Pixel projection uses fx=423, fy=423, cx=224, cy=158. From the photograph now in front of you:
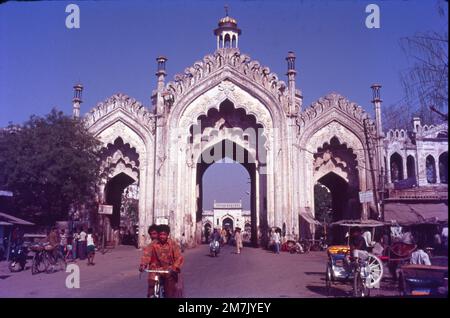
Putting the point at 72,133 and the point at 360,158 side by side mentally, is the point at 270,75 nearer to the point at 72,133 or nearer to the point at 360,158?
the point at 360,158

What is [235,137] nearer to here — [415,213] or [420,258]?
[415,213]

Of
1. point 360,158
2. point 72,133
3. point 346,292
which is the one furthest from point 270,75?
point 346,292

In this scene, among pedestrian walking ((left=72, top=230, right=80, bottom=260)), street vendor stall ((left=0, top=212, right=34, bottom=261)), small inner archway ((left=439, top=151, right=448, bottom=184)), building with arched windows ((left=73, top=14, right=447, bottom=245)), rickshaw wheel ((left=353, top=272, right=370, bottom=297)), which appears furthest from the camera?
small inner archway ((left=439, top=151, right=448, bottom=184))

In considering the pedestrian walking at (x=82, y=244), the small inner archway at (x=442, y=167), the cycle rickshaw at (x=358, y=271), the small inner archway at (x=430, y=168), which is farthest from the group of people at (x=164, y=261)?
the small inner archway at (x=442, y=167)

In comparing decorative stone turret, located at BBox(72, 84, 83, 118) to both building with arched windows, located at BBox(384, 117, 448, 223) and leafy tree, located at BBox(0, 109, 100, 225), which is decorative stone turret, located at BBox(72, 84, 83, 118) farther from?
building with arched windows, located at BBox(384, 117, 448, 223)

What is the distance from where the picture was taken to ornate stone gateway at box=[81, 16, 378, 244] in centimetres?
2436

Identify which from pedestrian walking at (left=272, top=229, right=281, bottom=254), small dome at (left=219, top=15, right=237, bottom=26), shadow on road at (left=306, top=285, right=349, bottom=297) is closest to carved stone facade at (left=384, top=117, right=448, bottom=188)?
pedestrian walking at (left=272, top=229, right=281, bottom=254)

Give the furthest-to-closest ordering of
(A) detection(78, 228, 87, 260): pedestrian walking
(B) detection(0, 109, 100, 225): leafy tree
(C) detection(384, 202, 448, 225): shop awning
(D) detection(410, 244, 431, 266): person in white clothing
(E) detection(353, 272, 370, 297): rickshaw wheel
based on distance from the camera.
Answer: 1. (B) detection(0, 109, 100, 225): leafy tree
2. (C) detection(384, 202, 448, 225): shop awning
3. (A) detection(78, 228, 87, 260): pedestrian walking
4. (D) detection(410, 244, 431, 266): person in white clothing
5. (E) detection(353, 272, 370, 297): rickshaw wheel

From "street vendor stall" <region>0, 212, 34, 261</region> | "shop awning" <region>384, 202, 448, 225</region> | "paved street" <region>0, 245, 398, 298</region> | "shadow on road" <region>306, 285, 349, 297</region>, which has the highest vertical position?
"shop awning" <region>384, 202, 448, 225</region>

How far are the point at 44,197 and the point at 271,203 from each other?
1225 centimetres

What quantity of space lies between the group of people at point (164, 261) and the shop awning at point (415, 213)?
605 inches

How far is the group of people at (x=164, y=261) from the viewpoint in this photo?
7.06 m

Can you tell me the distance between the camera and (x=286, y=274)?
13281mm

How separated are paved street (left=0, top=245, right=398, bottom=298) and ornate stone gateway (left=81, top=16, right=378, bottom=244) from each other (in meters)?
8.54
